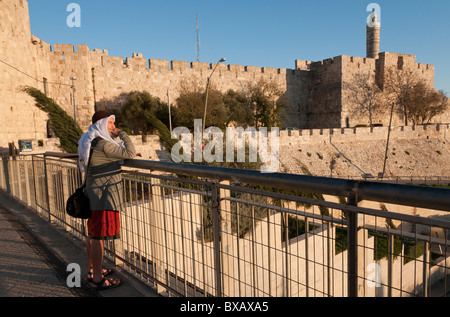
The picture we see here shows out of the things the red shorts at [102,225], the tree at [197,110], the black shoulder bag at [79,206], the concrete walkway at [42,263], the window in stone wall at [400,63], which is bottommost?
the concrete walkway at [42,263]

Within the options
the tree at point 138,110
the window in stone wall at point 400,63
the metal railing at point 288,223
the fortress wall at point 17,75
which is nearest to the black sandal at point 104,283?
the metal railing at point 288,223

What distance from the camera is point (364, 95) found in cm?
3058

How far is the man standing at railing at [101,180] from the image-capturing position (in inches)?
95.6

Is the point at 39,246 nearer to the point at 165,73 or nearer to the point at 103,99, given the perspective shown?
the point at 103,99

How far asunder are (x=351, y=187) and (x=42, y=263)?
285cm

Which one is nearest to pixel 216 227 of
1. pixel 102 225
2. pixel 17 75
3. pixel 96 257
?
pixel 102 225

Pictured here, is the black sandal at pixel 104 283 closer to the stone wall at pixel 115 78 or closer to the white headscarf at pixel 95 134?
the white headscarf at pixel 95 134

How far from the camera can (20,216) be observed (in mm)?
4805

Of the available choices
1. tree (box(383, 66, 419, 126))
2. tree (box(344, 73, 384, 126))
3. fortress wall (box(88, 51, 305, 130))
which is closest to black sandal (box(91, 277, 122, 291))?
fortress wall (box(88, 51, 305, 130))

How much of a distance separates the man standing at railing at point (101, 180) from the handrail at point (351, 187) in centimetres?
84

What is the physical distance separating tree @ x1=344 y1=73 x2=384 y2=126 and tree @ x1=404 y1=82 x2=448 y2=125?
3.01 meters

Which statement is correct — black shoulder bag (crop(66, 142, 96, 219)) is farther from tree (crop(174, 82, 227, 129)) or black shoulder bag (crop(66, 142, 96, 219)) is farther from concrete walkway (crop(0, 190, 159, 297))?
tree (crop(174, 82, 227, 129))

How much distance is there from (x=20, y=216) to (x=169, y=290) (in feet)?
11.5

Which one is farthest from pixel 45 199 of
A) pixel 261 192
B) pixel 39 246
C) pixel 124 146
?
pixel 261 192
